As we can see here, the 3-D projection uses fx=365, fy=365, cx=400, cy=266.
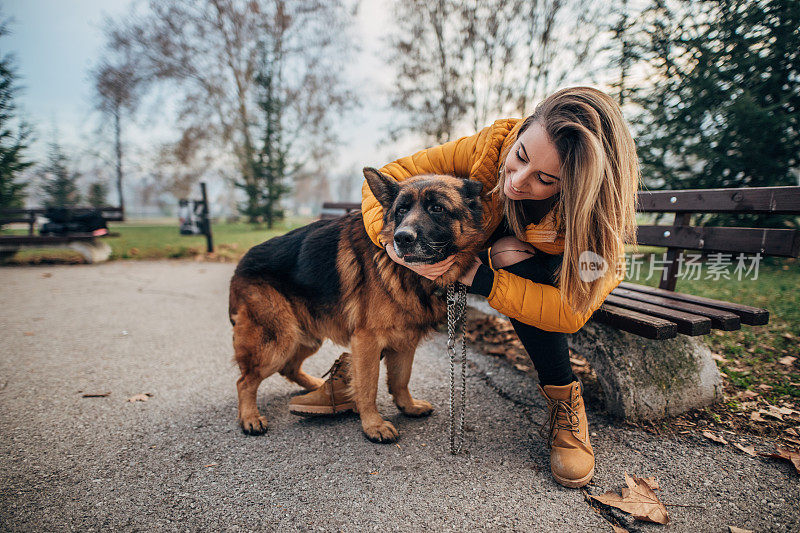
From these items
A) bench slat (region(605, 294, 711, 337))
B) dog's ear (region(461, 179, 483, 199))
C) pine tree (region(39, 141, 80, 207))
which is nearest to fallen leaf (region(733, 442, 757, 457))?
bench slat (region(605, 294, 711, 337))

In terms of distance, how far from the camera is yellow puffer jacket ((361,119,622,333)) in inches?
70.4

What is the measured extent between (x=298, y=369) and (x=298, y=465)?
0.90 metres

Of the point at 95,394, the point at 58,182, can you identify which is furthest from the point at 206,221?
the point at 58,182

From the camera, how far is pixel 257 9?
1609 centimetres

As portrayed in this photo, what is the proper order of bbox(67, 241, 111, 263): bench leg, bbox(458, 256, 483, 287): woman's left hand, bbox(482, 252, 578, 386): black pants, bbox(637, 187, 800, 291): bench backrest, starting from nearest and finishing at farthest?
bbox(482, 252, 578, 386): black pants
bbox(458, 256, 483, 287): woman's left hand
bbox(637, 187, 800, 291): bench backrest
bbox(67, 241, 111, 263): bench leg

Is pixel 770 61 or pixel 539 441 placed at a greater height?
pixel 770 61

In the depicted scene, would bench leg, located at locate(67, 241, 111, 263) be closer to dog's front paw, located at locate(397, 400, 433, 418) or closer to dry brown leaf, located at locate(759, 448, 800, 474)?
dog's front paw, located at locate(397, 400, 433, 418)

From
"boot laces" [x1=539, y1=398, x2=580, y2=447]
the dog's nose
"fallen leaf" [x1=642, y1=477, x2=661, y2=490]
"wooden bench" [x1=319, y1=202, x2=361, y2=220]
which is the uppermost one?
"wooden bench" [x1=319, y1=202, x2=361, y2=220]

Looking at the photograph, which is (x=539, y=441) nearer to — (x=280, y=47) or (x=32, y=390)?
(x=32, y=390)

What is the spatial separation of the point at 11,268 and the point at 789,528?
11.8 m

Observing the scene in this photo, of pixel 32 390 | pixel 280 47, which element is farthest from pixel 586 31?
pixel 32 390

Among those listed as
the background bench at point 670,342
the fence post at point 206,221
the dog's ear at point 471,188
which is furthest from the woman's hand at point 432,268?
the fence post at point 206,221

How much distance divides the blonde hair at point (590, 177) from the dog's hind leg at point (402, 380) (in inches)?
44.8

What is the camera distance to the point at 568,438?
1.90m
